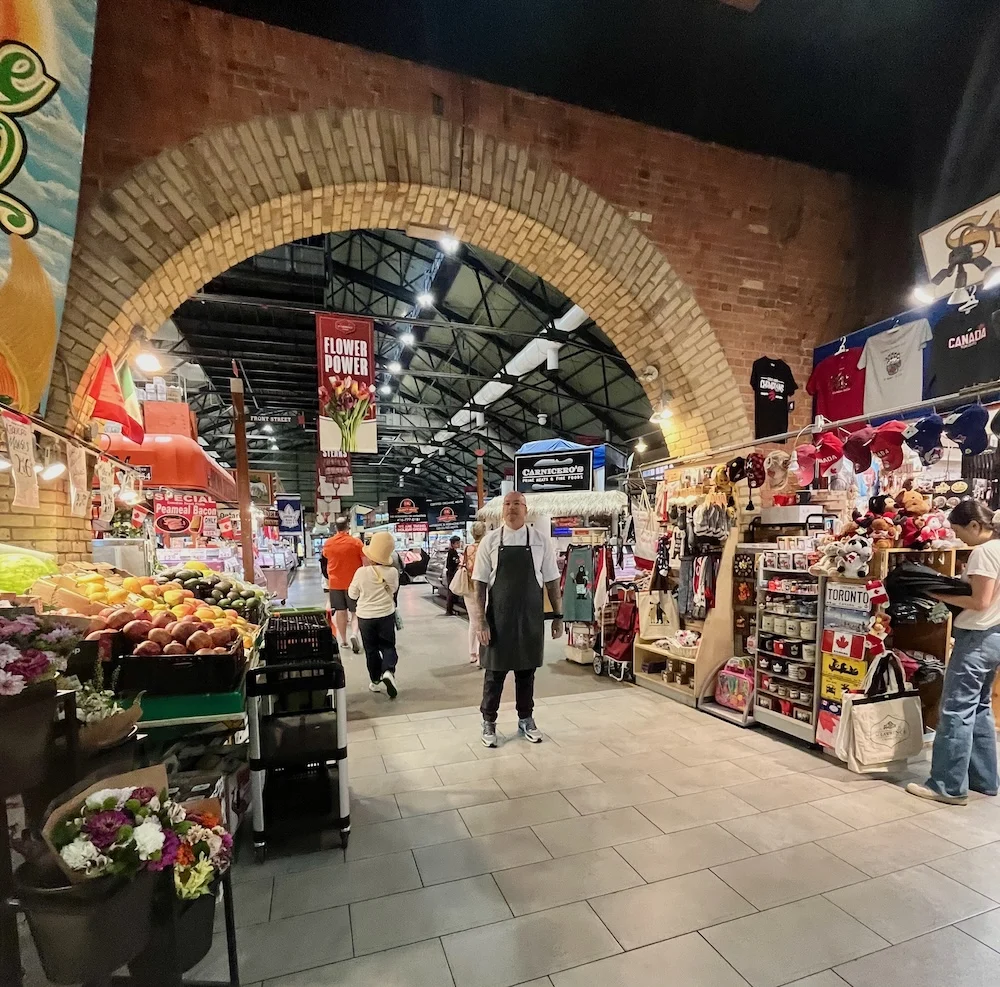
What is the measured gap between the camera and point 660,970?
1.91 metres

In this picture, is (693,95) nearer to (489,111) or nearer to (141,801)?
(489,111)

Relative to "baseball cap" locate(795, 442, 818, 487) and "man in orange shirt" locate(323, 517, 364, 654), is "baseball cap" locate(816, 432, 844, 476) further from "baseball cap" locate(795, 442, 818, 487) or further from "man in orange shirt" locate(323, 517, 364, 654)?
"man in orange shirt" locate(323, 517, 364, 654)

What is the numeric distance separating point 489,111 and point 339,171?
123 centimetres

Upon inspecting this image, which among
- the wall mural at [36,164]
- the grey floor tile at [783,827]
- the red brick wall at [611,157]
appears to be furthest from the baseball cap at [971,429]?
the wall mural at [36,164]

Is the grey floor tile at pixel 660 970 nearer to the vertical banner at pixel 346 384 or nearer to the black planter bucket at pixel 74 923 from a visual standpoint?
the black planter bucket at pixel 74 923

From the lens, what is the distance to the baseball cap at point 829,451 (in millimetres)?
3908

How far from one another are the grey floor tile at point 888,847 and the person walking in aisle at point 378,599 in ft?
11.9

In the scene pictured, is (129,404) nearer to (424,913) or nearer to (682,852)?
(424,913)

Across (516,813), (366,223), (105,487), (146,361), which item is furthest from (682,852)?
(146,361)

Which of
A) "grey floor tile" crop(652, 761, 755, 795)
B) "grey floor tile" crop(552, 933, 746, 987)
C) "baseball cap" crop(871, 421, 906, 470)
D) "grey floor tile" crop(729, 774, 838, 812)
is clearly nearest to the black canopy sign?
"baseball cap" crop(871, 421, 906, 470)

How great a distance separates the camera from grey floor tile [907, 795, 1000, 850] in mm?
2695

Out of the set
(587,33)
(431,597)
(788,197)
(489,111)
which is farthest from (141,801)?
(431,597)

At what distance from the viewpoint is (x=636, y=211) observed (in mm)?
4539

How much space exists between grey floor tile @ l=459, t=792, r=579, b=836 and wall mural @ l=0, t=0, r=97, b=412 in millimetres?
3180
